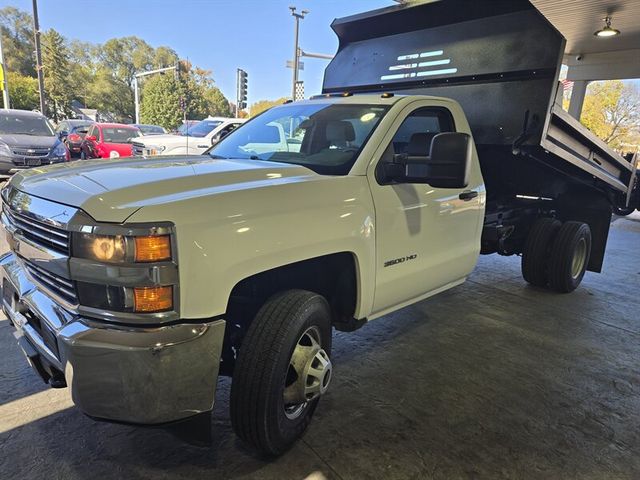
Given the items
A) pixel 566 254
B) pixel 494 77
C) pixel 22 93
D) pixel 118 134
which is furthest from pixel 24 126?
pixel 22 93

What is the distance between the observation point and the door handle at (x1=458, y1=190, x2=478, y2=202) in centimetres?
350

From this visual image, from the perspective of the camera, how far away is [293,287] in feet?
8.71

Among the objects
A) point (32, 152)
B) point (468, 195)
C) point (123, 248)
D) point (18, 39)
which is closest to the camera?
point (123, 248)

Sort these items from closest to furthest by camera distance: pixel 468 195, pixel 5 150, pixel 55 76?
1. pixel 468 195
2. pixel 5 150
3. pixel 55 76

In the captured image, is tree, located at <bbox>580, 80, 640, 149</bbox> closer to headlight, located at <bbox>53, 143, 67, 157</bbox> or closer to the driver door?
headlight, located at <bbox>53, 143, 67, 157</bbox>

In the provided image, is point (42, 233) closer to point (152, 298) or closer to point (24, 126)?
point (152, 298)

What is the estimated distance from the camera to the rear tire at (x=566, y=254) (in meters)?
5.11

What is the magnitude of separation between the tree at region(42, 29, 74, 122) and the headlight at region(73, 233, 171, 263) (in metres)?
56.5

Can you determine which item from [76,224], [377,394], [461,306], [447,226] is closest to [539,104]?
[447,226]

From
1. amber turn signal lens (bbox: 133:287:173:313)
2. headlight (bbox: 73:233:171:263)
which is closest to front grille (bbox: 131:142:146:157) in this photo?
headlight (bbox: 73:233:171:263)

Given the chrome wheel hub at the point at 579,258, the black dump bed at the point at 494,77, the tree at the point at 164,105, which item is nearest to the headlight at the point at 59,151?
the black dump bed at the point at 494,77

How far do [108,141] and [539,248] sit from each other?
1319 cm

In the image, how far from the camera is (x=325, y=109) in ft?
11.2

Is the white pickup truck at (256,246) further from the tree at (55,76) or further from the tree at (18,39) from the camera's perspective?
the tree at (18,39)
